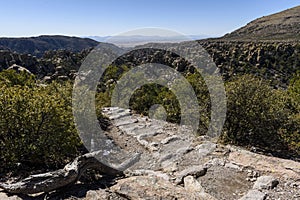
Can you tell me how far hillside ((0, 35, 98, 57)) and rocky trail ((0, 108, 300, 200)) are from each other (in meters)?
119

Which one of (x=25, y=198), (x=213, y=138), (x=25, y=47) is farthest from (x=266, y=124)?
(x=25, y=47)

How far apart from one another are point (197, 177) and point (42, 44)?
15950 centimetres

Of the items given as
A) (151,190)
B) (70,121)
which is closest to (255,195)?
(151,190)

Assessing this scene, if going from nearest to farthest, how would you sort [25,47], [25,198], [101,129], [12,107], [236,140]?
[25,198], [12,107], [236,140], [101,129], [25,47]

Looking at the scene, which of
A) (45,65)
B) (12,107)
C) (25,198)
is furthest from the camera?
(45,65)

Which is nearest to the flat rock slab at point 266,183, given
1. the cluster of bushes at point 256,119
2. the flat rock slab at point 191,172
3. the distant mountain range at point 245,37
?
the flat rock slab at point 191,172

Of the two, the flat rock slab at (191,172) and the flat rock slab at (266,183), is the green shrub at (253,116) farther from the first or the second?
the flat rock slab at (266,183)

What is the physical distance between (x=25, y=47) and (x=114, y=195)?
14878cm

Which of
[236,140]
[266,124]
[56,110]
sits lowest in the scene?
[236,140]

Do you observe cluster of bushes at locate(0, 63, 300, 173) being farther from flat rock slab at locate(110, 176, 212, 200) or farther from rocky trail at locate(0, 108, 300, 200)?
flat rock slab at locate(110, 176, 212, 200)

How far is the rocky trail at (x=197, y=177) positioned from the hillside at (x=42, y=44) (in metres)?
119

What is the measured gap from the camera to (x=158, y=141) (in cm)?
937

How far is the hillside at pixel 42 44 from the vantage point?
133863 millimetres

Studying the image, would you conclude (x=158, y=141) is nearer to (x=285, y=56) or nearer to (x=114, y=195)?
(x=114, y=195)
